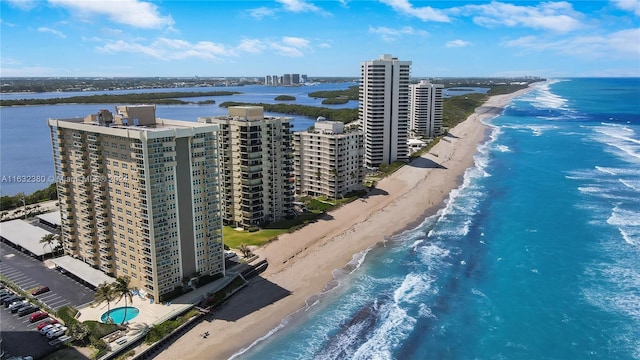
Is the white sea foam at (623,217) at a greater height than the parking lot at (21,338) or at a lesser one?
greater

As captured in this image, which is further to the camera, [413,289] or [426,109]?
[426,109]

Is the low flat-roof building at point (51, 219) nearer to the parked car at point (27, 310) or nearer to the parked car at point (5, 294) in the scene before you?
the parked car at point (5, 294)

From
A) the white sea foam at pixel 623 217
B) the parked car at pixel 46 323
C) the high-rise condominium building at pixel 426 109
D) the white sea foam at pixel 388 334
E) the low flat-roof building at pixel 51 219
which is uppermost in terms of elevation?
the high-rise condominium building at pixel 426 109

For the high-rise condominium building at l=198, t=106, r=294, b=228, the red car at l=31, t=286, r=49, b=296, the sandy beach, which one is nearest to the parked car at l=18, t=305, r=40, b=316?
the red car at l=31, t=286, r=49, b=296

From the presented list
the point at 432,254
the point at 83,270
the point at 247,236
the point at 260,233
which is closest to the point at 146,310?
the point at 83,270

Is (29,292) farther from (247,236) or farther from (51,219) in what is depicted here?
(247,236)

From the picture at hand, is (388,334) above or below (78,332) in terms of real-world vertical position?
below

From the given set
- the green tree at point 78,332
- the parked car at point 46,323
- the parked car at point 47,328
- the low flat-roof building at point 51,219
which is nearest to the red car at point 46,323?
the parked car at point 46,323
